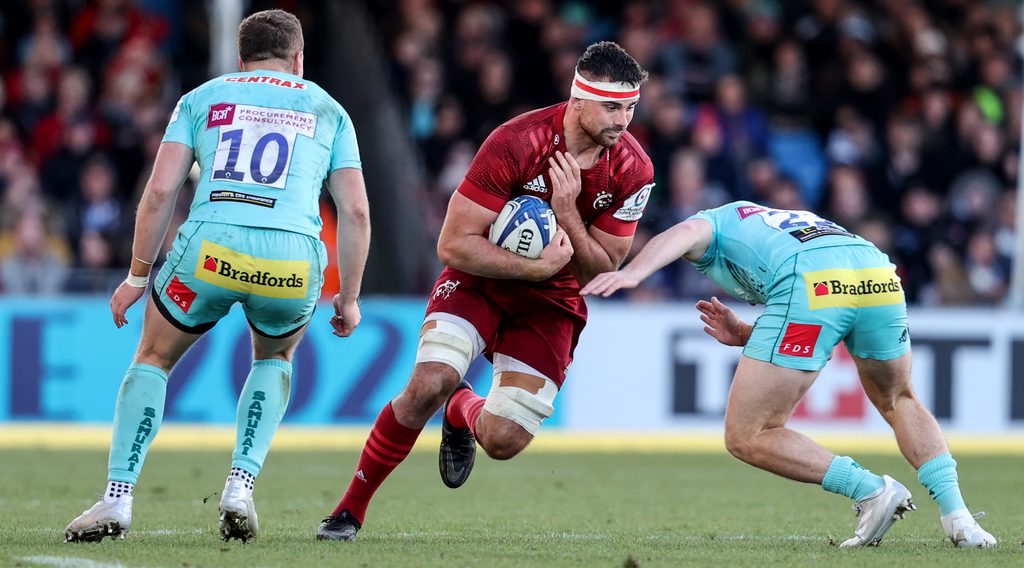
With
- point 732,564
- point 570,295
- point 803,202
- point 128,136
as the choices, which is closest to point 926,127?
point 803,202

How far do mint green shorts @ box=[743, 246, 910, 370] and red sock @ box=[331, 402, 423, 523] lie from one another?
5.27 ft

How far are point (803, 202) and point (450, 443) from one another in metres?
8.85

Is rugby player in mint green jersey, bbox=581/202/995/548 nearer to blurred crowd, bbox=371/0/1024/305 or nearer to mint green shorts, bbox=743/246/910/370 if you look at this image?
mint green shorts, bbox=743/246/910/370

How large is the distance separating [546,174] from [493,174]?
29 centimetres

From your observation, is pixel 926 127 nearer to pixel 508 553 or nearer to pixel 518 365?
pixel 518 365

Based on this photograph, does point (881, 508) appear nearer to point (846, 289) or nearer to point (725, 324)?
point (846, 289)

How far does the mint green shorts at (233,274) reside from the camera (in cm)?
632

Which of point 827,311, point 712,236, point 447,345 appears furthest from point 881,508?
point 447,345

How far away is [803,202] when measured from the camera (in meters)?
15.8

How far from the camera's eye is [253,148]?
640cm

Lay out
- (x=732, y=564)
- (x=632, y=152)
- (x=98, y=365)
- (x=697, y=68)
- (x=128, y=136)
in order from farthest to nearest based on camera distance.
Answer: (x=697, y=68) → (x=128, y=136) → (x=98, y=365) → (x=632, y=152) → (x=732, y=564)

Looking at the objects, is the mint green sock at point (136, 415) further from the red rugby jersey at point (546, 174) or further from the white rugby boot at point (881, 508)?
the white rugby boot at point (881, 508)

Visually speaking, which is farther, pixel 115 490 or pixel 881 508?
pixel 881 508

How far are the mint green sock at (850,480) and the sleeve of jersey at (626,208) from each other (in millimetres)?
1469
